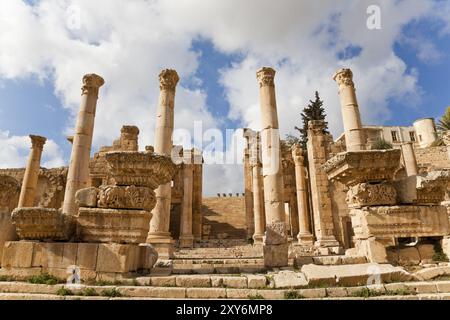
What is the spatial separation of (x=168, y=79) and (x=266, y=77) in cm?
441

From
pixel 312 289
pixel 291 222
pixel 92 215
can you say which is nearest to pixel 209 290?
pixel 312 289

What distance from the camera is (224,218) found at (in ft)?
91.3

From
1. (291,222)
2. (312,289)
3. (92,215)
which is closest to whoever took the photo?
(312,289)

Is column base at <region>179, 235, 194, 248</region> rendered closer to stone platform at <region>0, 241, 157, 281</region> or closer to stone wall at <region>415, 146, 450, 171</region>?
stone platform at <region>0, 241, 157, 281</region>

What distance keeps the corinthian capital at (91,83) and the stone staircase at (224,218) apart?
1620cm

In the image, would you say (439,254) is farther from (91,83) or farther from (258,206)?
(258,206)

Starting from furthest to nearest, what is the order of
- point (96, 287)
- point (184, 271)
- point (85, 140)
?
point (85, 140)
point (184, 271)
point (96, 287)

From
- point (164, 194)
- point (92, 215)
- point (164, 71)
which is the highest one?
point (164, 71)

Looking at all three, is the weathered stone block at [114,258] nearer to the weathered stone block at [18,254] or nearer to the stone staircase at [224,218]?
the weathered stone block at [18,254]

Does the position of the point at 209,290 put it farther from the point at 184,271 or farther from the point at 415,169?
the point at 415,169

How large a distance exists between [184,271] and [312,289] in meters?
3.47
